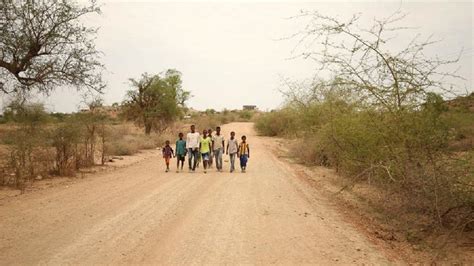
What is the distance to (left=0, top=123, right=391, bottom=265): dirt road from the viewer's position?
7410 mm

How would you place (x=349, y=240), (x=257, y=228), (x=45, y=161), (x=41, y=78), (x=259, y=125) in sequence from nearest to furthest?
(x=349, y=240) < (x=257, y=228) < (x=41, y=78) < (x=45, y=161) < (x=259, y=125)

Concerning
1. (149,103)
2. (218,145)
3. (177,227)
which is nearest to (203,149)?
(218,145)

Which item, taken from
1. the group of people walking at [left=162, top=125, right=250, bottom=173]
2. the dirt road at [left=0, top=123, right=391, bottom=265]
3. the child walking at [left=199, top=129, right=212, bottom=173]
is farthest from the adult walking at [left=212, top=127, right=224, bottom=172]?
the dirt road at [left=0, top=123, right=391, bottom=265]

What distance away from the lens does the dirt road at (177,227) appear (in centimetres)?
741

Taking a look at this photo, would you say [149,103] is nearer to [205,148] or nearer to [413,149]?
[205,148]

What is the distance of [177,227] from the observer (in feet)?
30.2

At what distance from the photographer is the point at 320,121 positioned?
2191cm

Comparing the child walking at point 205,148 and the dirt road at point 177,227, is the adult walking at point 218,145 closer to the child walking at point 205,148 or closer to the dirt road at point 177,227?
→ the child walking at point 205,148

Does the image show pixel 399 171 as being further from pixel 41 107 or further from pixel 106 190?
pixel 41 107

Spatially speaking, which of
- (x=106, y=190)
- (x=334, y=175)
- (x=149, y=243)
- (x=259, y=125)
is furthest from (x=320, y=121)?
(x=259, y=125)

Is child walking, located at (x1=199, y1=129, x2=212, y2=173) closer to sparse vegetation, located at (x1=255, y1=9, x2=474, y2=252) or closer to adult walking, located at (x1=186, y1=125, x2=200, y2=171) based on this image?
adult walking, located at (x1=186, y1=125, x2=200, y2=171)

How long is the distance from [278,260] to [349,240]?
194cm

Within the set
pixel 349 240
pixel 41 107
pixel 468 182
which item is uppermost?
pixel 41 107

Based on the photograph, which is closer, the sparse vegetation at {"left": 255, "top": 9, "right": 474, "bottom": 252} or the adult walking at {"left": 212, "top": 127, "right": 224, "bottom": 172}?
the sparse vegetation at {"left": 255, "top": 9, "right": 474, "bottom": 252}
